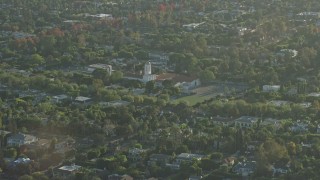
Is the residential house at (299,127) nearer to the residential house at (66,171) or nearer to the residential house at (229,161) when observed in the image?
the residential house at (229,161)

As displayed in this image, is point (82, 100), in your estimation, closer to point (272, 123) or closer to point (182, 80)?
point (182, 80)

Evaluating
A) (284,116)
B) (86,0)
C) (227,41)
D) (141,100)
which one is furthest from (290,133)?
(86,0)

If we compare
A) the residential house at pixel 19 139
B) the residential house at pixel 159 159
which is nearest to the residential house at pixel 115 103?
the residential house at pixel 19 139

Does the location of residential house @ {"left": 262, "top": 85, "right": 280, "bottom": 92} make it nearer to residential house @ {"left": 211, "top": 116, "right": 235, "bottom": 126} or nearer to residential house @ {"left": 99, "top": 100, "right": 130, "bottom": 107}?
residential house @ {"left": 211, "top": 116, "right": 235, "bottom": 126}

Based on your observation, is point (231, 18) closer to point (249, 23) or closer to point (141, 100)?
point (249, 23)

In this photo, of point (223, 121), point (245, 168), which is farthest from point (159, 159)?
point (223, 121)
